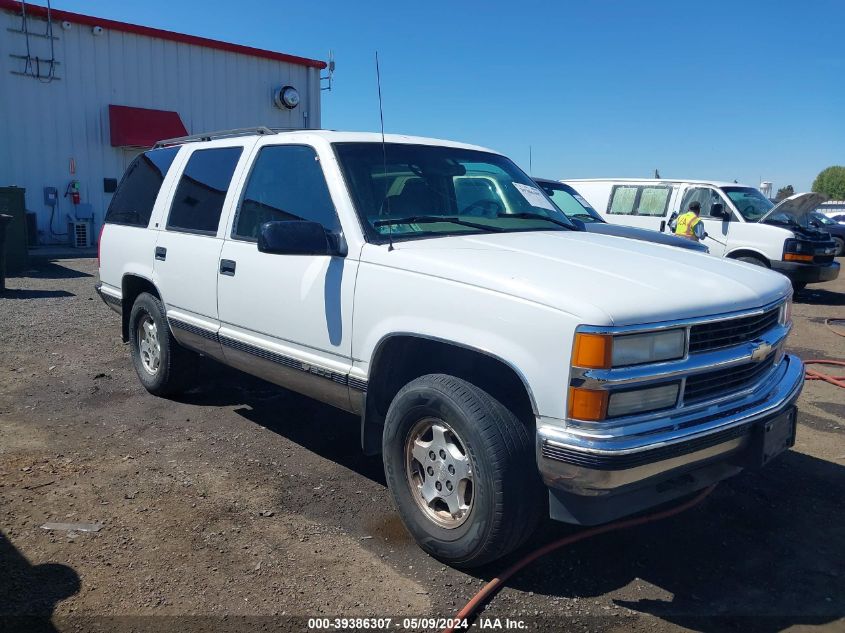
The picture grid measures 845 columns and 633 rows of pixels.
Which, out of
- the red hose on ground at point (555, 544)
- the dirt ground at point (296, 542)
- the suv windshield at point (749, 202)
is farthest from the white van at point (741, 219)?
the red hose on ground at point (555, 544)

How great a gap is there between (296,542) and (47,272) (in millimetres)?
11760

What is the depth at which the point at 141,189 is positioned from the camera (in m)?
5.71

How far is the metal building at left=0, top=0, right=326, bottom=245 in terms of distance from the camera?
55.4ft

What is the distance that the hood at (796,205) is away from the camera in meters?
11.8

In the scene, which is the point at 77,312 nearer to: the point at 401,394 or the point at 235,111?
the point at 401,394

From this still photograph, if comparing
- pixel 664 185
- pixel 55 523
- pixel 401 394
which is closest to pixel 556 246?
pixel 401 394

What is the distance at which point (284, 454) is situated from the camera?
457 centimetres

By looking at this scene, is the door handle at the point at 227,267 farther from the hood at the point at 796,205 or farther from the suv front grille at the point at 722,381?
the hood at the point at 796,205

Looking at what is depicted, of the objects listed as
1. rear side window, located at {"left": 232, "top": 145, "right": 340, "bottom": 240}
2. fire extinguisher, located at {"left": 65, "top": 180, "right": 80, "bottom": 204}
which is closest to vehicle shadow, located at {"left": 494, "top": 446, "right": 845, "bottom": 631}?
rear side window, located at {"left": 232, "top": 145, "right": 340, "bottom": 240}

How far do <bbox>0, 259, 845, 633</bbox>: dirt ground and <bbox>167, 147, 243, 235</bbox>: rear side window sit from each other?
4.65 feet

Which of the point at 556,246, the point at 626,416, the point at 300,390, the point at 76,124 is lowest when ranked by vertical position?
the point at 300,390

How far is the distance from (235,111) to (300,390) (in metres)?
18.4

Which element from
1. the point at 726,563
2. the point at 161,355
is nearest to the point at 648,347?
the point at 726,563

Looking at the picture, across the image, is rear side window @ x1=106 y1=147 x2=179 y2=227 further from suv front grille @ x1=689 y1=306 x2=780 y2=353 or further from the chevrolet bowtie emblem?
the chevrolet bowtie emblem
